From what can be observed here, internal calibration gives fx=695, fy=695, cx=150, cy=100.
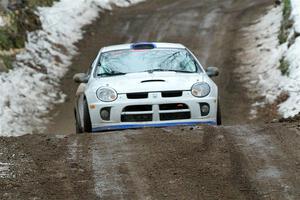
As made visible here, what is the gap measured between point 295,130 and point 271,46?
13006 mm

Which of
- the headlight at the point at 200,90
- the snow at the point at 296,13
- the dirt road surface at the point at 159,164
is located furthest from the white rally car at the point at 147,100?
the snow at the point at 296,13

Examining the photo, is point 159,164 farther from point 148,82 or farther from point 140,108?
point 148,82

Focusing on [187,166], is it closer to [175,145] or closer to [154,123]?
[175,145]

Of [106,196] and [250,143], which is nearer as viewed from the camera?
[106,196]

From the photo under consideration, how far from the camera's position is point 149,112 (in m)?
9.84

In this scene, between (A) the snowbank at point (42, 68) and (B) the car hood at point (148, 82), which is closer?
(B) the car hood at point (148, 82)

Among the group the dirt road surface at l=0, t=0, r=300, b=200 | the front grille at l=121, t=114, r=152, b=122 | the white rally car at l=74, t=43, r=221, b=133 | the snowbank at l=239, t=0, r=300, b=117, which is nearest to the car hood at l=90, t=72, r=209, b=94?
the white rally car at l=74, t=43, r=221, b=133

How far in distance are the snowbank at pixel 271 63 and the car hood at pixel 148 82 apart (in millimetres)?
5138

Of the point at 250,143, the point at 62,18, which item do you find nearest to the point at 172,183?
the point at 250,143

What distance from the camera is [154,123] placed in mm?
9828

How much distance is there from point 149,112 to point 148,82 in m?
0.49

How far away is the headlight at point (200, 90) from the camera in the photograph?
32.9ft

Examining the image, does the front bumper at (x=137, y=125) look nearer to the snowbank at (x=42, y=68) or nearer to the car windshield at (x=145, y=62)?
the car windshield at (x=145, y=62)

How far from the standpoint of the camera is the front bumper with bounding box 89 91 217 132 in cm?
979
